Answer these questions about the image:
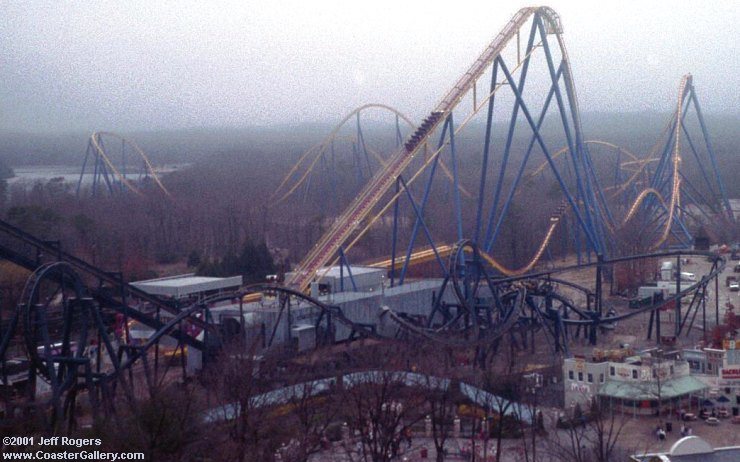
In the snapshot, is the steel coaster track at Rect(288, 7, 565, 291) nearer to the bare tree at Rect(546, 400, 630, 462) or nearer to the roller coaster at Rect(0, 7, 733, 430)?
the roller coaster at Rect(0, 7, 733, 430)

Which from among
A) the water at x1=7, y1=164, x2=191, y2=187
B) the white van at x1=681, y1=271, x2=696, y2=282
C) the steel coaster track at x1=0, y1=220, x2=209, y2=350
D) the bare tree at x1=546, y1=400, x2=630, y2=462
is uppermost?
the water at x1=7, y1=164, x2=191, y2=187

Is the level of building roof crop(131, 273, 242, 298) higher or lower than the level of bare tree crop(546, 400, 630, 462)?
higher

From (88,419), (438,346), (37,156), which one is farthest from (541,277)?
(37,156)

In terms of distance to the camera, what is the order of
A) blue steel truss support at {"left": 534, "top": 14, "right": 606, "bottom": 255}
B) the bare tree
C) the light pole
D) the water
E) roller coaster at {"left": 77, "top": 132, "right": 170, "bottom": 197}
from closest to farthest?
the bare tree < the light pole < blue steel truss support at {"left": 534, "top": 14, "right": 606, "bottom": 255} < the water < roller coaster at {"left": 77, "top": 132, "right": 170, "bottom": 197}

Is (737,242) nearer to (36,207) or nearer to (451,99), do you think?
(451,99)

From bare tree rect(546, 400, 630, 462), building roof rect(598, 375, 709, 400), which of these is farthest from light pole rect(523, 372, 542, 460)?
building roof rect(598, 375, 709, 400)

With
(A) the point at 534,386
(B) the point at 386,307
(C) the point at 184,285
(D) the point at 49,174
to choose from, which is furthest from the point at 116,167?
(A) the point at 534,386

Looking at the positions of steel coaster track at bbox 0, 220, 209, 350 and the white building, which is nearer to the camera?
steel coaster track at bbox 0, 220, 209, 350
